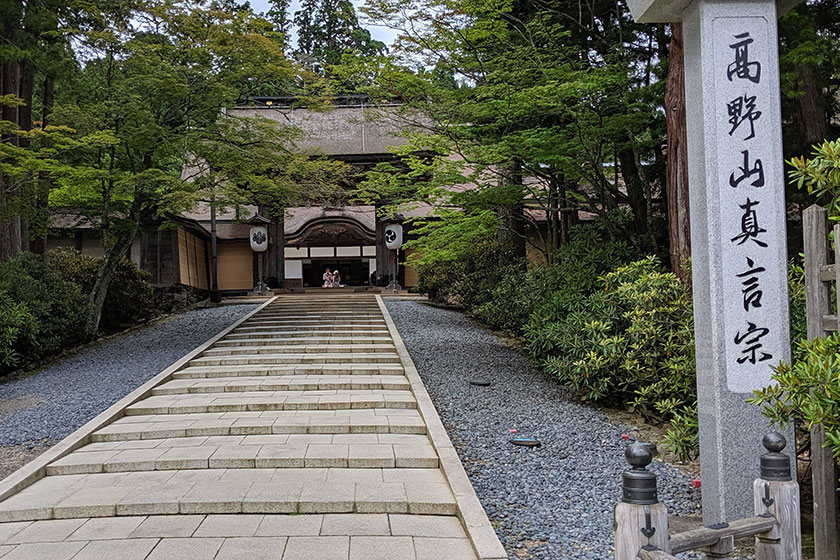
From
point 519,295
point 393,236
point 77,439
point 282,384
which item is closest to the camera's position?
point 77,439

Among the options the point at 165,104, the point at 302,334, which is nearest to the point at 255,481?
the point at 302,334

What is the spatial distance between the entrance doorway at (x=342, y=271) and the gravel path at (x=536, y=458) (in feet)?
52.2

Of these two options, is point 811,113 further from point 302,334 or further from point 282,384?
point 302,334

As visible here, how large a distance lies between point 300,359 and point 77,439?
4.28 meters

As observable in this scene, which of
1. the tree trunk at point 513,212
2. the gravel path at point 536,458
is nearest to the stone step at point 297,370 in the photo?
the gravel path at point 536,458

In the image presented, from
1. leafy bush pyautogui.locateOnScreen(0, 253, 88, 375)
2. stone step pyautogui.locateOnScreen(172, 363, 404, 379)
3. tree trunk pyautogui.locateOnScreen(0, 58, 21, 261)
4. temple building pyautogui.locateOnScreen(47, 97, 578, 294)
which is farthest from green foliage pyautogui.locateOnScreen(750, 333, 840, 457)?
temple building pyautogui.locateOnScreen(47, 97, 578, 294)

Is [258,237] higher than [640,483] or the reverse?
higher

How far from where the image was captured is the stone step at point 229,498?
457 centimetres

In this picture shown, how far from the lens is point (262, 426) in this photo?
653 cm

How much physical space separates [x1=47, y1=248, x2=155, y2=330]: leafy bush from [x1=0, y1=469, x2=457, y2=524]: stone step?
34.8 ft

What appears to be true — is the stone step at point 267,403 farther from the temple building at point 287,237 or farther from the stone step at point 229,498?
the temple building at point 287,237

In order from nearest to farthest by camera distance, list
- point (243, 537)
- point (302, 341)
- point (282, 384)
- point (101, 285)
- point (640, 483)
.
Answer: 1. point (640, 483)
2. point (243, 537)
3. point (282, 384)
4. point (302, 341)
5. point (101, 285)

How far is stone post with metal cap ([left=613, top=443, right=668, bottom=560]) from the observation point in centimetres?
252

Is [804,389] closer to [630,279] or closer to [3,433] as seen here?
[630,279]
